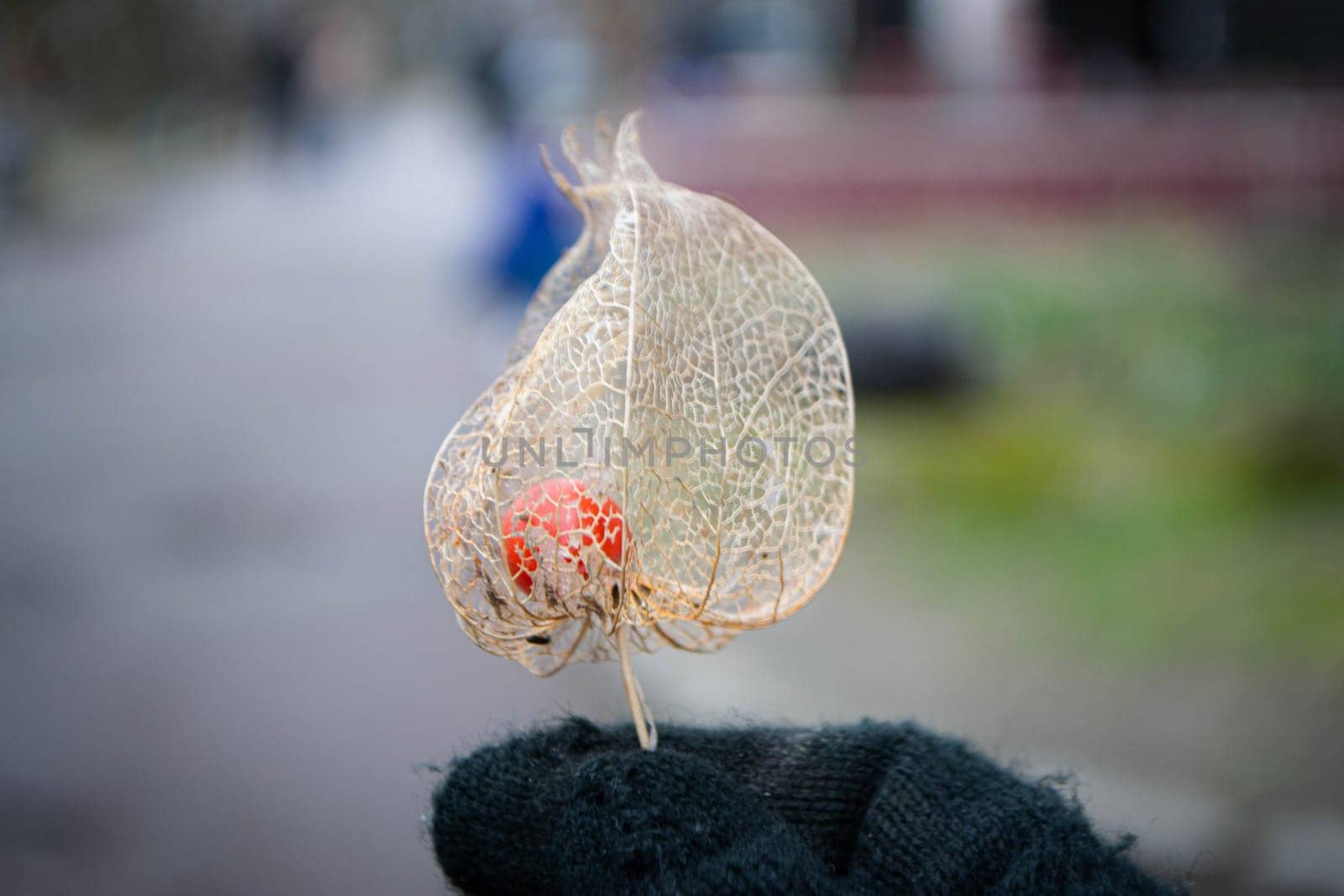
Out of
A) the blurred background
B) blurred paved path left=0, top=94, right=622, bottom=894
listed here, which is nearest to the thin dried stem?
blurred paved path left=0, top=94, right=622, bottom=894

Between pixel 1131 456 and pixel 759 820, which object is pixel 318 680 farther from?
pixel 1131 456

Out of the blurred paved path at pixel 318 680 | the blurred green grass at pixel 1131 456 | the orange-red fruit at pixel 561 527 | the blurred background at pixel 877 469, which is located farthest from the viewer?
the blurred green grass at pixel 1131 456

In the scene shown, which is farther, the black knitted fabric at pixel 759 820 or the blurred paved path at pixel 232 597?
the blurred paved path at pixel 232 597

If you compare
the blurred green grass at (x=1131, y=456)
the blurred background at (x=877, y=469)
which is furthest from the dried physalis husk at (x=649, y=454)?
the blurred green grass at (x=1131, y=456)

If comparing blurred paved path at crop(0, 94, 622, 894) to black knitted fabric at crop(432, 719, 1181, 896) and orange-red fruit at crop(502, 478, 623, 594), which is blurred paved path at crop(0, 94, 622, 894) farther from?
orange-red fruit at crop(502, 478, 623, 594)

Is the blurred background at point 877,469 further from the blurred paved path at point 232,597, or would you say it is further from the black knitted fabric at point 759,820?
the black knitted fabric at point 759,820

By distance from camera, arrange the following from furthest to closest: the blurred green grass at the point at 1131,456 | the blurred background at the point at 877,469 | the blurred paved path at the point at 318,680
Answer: the blurred green grass at the point at 1131,456
the blurred background at the point at 877,469
the blurred paved path at the point at 318,680
